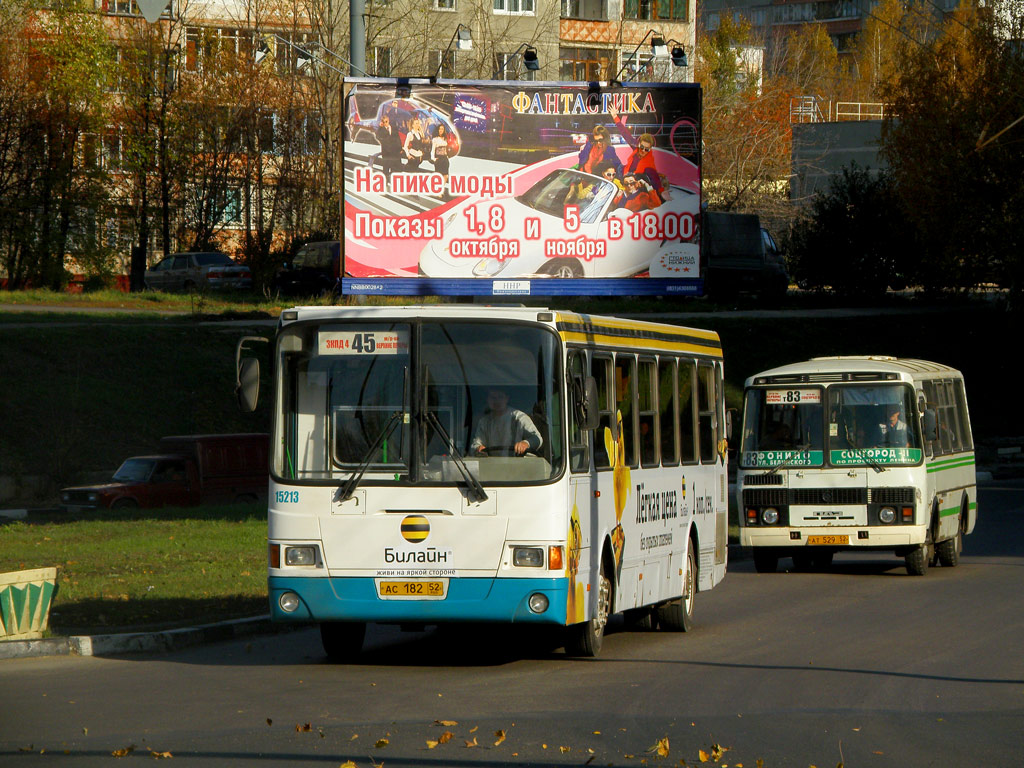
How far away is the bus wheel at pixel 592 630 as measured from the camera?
39.2 ft

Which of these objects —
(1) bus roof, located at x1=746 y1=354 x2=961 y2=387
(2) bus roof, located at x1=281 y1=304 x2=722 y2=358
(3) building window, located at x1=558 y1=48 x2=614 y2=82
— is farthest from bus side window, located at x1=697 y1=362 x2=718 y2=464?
(3) building window, located at x1=558 y1=48 x2=614 y2=82

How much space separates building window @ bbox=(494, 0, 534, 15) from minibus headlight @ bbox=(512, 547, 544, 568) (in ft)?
196

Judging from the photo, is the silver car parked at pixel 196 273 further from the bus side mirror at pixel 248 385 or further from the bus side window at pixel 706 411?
the bus side mirror at pixel 248 385

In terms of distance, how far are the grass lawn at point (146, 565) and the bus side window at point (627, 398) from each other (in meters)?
3.93

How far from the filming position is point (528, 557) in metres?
11.1

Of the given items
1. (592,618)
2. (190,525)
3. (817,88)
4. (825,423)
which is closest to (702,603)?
(825,423)

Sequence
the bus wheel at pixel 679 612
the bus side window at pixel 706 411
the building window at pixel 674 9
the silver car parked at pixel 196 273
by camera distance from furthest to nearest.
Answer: the building window at pixel 674 9 → the silver car parked at pixel 196 273 → the bus side window at pixel 706 411 → the bus wheel at pixel 679 612

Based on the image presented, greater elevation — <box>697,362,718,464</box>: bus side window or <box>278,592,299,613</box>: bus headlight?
<box>697,362,718,464</box>: bus side window

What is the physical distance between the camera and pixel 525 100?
26250mm

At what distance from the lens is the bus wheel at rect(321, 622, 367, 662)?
12.1m

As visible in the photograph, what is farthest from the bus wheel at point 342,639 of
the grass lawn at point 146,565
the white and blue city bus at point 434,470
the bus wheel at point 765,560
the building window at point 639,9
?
the building window at point 639,9

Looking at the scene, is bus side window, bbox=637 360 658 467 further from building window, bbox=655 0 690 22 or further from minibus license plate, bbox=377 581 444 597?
building window, bbox=655 0 690 22

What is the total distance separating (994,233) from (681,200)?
17.2m

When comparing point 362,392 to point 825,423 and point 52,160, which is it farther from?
point 52,160
